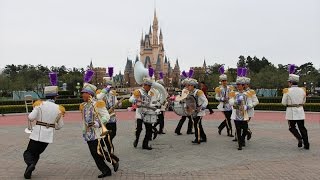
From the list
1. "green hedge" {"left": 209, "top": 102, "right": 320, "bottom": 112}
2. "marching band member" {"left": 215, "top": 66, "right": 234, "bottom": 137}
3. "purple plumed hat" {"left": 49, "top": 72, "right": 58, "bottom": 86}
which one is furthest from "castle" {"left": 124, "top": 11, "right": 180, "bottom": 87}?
"purple plumed hat" {"left": 49, "top": 72, "right": 58, "bottom": 86}

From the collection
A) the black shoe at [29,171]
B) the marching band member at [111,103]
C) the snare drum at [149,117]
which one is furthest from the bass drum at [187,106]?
the black shoe at [29,171]

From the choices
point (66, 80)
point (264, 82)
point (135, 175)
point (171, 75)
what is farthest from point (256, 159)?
point (171, 75)

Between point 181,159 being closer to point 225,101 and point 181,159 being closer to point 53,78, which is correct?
point 53,78

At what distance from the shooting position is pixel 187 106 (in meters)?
11.5

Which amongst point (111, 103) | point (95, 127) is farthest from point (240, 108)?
point (95, 127)

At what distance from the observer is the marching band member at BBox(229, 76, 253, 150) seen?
10.1m

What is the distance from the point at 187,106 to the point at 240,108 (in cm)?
191

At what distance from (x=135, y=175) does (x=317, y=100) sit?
23584 millimetres

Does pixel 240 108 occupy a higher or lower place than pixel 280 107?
higher

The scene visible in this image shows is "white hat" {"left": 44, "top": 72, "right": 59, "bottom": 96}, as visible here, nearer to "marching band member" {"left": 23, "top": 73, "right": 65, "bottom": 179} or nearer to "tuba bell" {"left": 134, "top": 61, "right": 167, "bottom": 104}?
"marching band member" {"left": 23, "top": 73, "right": 65, "bottom": 179}

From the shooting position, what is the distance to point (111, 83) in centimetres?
1005

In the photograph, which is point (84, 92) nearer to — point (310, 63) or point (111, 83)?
point (111, 83)

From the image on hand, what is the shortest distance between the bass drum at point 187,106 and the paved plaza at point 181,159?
917mm

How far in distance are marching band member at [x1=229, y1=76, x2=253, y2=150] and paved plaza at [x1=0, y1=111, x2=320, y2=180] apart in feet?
1.53
